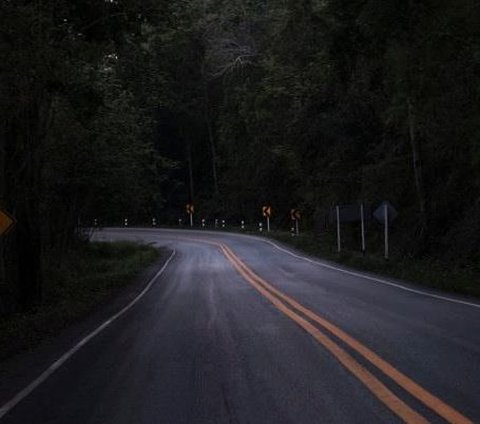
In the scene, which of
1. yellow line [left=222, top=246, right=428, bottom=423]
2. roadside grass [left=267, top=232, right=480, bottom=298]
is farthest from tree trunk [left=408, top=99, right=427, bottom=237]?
yellow line [left=222, top=246, right=428, bottom=423]

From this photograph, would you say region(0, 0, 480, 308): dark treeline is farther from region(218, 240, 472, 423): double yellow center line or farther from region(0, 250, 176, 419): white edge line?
region(218, 240, 472, 423): double yellow center line

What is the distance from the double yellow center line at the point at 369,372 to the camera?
603 centimetres

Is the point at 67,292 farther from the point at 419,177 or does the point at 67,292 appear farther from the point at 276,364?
the point at 419,177

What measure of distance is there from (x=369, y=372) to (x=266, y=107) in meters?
43.2

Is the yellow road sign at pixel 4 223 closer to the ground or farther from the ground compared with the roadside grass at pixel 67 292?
farther from the ground

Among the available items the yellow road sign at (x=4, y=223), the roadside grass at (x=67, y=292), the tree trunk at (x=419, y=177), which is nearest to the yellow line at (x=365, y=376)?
the roadside grass at (x=67, y=292)

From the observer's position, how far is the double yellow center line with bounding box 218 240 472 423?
19.8 feet

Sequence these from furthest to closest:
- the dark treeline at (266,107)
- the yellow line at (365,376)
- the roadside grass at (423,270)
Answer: the roadside grass at (423,270), the dark treeline at (266,107), the yellow line at (365,376)

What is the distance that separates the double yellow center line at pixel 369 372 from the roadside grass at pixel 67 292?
4381 millimetres

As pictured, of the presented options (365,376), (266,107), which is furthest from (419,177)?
(365,376)

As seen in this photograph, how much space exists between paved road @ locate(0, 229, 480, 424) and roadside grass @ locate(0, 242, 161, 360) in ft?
4.09

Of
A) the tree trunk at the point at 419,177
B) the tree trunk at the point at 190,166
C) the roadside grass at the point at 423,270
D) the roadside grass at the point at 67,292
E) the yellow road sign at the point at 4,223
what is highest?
the tree trunk at the point at 190,166

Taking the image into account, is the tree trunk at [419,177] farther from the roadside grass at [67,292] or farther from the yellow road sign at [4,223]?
the yellow road sign at [4,223]

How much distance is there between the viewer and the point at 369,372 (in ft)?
25.3
